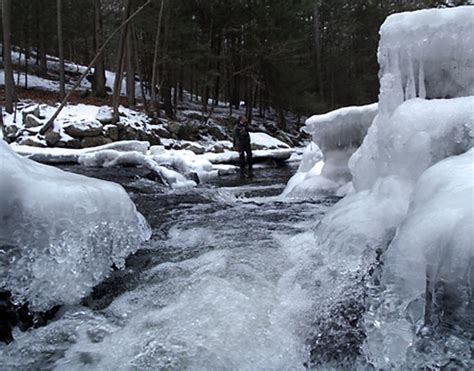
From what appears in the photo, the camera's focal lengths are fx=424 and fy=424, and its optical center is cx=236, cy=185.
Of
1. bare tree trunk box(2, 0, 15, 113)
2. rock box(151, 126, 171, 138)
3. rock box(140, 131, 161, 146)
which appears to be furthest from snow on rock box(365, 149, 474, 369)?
bare tree trunk box(2, 0, 15, 113)

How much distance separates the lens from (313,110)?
22.0 meters

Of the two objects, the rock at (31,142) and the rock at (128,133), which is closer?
the rock at (31,142)

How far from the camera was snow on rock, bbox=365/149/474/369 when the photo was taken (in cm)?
199

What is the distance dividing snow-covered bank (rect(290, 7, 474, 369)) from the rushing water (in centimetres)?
38

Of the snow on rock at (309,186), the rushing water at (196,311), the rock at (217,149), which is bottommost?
the rushing water at (196,311)

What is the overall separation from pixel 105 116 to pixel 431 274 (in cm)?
1309

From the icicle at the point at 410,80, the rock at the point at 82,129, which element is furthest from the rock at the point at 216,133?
the icicle at the point at 410,80

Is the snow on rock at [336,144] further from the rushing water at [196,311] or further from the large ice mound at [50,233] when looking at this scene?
the large ice mound at [50,233]

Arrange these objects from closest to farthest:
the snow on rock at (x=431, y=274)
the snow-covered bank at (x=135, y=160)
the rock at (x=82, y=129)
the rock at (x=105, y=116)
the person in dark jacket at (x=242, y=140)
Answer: the snow on rock at (x=431, y=274), the snow-covered bank at (x=135, y=160), the person in dark jacket at (x=242, y=140), the rock at (x=82, y=129), the rock at (x=105, y=116)

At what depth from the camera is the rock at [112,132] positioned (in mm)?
12948

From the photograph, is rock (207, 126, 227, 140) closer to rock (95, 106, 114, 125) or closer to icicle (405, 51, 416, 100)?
rock (95, 106, 114, 125)

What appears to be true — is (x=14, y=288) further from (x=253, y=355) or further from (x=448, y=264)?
(x=448, y=264)

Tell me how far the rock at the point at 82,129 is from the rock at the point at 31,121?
2.82 feet

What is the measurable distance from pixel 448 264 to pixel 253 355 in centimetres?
111
